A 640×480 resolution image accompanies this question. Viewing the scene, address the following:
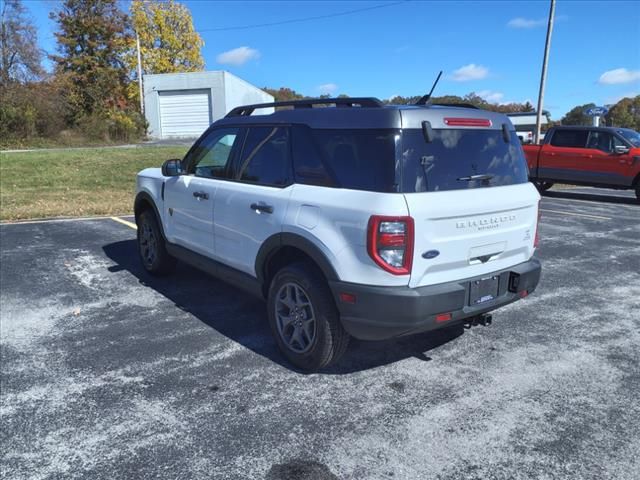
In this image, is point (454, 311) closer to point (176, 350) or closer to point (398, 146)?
point (398, 146)

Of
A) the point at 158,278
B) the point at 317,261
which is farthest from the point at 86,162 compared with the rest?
the point at 317,261

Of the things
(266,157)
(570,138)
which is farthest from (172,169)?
(570,138)

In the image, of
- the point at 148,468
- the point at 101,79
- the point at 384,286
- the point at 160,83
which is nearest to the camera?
the point at 148,468

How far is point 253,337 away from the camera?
4316 millimetres

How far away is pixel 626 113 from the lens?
258ft

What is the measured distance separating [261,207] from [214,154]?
1.25 m

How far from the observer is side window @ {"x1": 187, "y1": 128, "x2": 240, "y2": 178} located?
459 cm

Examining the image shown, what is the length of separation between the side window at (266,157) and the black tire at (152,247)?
1934mm

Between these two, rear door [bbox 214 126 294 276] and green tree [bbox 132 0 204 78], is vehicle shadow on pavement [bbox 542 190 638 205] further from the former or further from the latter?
green tree [bbox 132 0 204 78]

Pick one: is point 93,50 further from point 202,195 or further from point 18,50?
point 202,195

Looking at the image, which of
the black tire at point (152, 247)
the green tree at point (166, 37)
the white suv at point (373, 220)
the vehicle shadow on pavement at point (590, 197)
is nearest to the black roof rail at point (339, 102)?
the white suv at point (373, 220)

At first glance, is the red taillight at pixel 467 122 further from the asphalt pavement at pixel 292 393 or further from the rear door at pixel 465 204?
the asphalt pavement at pixel 292 393

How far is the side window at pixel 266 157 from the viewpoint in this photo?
12.7 ft

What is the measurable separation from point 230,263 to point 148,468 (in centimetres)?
208
